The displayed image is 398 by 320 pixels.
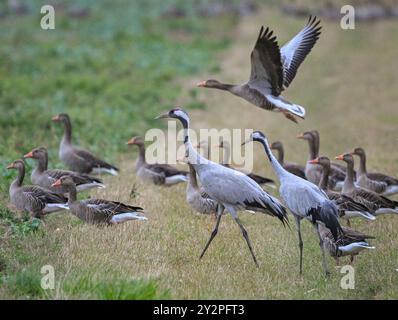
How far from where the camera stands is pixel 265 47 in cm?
961

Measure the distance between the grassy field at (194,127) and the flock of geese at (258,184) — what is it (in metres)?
0.26

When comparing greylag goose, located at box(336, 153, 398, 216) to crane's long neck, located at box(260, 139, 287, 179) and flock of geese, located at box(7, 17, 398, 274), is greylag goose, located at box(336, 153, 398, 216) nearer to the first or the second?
flock of geese, located at box(7, 17, 398, 274)

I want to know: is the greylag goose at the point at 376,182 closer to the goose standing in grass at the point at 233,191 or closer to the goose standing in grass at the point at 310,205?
the goose standing in grass at the point at 310,205

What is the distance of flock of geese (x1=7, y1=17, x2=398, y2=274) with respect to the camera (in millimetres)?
8055

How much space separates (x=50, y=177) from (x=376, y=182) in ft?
15.6

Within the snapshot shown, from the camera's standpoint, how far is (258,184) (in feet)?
32.6

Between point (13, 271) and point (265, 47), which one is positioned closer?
point (13, 271)

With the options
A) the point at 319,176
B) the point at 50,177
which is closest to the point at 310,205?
the point at 319,176

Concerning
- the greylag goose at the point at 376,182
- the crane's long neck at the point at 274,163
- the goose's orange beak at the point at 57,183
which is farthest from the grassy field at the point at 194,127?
the crane's long neck at the point at 274,163

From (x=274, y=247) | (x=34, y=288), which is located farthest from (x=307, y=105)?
(x=34, y=288)

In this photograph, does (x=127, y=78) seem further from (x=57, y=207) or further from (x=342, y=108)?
(x=57, y=207)

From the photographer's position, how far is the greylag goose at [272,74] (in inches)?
382

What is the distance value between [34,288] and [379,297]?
3204mm

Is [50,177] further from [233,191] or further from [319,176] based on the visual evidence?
[319,176]
